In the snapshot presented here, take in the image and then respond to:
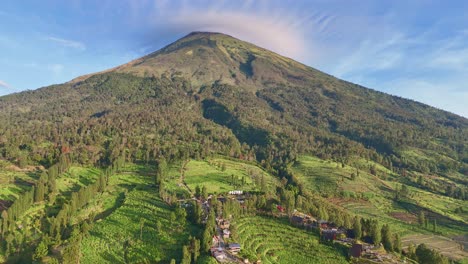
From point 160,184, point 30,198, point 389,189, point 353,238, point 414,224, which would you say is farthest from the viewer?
point 389,189

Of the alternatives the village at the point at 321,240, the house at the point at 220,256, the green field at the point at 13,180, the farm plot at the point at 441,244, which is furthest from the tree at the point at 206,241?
the farm plot at the point at 441,244

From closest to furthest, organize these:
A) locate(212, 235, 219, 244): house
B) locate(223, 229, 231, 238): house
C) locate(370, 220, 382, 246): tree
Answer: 1. locate(212, 235, 219, 244): house
2. locate(223, 229, 231, 238): house
3. locate(370, 220, 382, 246): tree

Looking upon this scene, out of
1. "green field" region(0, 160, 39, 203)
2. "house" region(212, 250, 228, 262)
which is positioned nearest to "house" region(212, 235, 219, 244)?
"house" region(212, 250, 228, 262)

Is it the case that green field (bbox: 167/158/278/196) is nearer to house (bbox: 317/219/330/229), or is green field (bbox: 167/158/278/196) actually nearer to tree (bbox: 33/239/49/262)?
house (bbox: 317/219/330/229)

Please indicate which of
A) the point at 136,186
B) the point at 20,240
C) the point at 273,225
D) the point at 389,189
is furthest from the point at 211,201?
the point at 389,189

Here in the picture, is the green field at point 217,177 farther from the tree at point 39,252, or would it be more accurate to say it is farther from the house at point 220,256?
the tree at point 39,252

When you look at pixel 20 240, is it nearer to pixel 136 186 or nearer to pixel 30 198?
pixel 30 198

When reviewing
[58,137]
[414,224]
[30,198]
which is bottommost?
[414,224]

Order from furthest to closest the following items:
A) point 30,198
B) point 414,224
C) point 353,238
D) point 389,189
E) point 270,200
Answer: point 389,189 → point 414,224 → point 270,200 → point 30,198 → point 353,238
